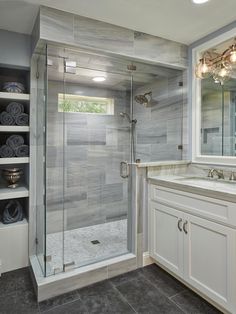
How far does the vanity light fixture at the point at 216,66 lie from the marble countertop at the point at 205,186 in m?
1.04

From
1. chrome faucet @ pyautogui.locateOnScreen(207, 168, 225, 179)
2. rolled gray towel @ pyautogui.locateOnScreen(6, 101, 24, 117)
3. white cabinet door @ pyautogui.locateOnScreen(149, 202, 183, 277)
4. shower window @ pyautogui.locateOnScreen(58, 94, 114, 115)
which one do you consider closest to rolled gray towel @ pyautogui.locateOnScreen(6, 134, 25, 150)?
rolled gray towel @ pyautogui.locateOnScreen(6, 101, 24, 117)

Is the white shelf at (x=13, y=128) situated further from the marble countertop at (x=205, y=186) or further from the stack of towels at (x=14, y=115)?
the marble countertop at (x=205, y=186)

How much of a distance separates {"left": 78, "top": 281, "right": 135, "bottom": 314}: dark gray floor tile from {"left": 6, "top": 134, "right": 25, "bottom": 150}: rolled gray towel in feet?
5.00

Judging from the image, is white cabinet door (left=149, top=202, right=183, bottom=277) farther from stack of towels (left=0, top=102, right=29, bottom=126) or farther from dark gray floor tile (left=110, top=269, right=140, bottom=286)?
stack of towels (left=0, top=102, right=29, bottom=126)

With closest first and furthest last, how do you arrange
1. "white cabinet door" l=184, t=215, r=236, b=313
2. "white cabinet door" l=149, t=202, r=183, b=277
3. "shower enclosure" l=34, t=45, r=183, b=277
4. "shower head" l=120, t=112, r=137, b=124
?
"white cabinet door" l=184, t=215, r=236, b=313
"white cabinet door" l=149, t=202, r=183, b=277
"shower enclosure" l=34, t=45, r=183, b=277
"shower head" l=120, t=112, r=137, b=124

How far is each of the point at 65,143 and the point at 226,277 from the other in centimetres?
223

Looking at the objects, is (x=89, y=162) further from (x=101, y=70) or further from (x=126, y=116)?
(x=101, y=70)

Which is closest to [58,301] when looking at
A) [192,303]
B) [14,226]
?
[14,226]

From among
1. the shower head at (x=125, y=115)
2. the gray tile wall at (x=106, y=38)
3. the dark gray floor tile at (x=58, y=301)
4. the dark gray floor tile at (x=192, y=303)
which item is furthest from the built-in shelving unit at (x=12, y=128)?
the dark gray floor tile at (x=192, y=303)

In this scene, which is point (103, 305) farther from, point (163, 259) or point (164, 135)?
point (164, 135)

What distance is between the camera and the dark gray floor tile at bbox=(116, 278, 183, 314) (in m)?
1.67

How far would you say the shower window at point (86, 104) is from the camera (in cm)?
274

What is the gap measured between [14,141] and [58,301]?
1548 millimetres

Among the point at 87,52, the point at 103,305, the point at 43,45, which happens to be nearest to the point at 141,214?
the point at 103,305
